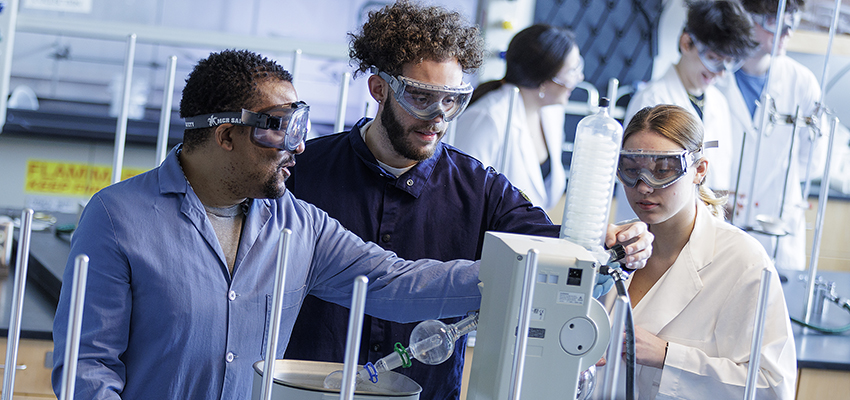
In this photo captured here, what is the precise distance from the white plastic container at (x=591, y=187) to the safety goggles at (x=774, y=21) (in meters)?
2.23

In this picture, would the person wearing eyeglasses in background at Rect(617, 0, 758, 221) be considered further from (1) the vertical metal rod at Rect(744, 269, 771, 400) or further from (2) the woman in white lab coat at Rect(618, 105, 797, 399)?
(1) the vertical metal rod at Rect(744, 269, 771, 400)

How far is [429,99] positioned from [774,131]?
7.58ft

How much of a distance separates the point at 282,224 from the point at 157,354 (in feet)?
1.01

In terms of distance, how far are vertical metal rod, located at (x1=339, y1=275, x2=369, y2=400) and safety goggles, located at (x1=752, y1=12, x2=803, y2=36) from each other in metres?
2.69

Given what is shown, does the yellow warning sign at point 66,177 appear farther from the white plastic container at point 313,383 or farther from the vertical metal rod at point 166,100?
the white plastic container at point 313,383

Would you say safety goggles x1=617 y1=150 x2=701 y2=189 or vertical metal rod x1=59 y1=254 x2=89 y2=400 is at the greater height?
safety goggles x1=617 y1=150 x2=701 y2=189

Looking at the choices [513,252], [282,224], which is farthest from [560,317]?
[282,224]

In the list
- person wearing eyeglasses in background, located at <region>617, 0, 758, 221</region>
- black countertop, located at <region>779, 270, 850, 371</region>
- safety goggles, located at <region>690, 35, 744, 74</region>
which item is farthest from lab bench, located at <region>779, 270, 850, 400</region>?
safety goggles, located at <region>690, 35, 744, 74</region>

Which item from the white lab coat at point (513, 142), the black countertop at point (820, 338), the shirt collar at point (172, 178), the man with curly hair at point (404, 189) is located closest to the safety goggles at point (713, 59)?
the white lab coat at point (513, 142)

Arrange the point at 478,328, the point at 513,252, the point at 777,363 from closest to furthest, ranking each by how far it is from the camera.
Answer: the point at 513,252
the point at 478,328
the point at 777,363

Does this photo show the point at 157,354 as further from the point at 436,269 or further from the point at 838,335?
the point at 838,335

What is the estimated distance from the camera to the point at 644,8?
4.77 metres

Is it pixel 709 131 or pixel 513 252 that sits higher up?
pixel 709 131

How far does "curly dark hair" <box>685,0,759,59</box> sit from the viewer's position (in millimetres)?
2719
